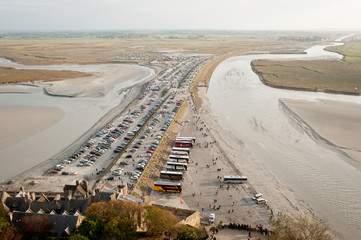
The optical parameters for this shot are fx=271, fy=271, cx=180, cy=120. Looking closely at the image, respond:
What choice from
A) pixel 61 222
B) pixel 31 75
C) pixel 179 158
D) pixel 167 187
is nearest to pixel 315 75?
pixel 179 158

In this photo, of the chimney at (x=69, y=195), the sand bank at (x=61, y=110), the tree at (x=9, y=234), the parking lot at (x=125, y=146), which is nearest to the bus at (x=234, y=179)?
the parking lot at (x=125, y=146)

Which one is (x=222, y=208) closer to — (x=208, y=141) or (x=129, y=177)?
(x=129, y=177)

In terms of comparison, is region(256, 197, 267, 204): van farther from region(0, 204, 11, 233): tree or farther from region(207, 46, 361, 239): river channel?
region(0, 204, 11, 233): tree

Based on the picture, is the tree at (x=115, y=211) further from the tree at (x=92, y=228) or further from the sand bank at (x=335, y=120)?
the sand bank at (x=335, y=120)

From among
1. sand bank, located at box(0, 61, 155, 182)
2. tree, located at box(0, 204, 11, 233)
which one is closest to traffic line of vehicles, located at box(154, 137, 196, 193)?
tree, located at box(0, 204, 11, 233)

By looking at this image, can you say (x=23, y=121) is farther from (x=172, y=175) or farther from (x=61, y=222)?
(x=61, y=222)

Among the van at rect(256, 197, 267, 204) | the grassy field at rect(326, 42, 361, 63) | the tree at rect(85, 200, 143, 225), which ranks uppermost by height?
the grassy field at rect(326, 42, 361, 63)
